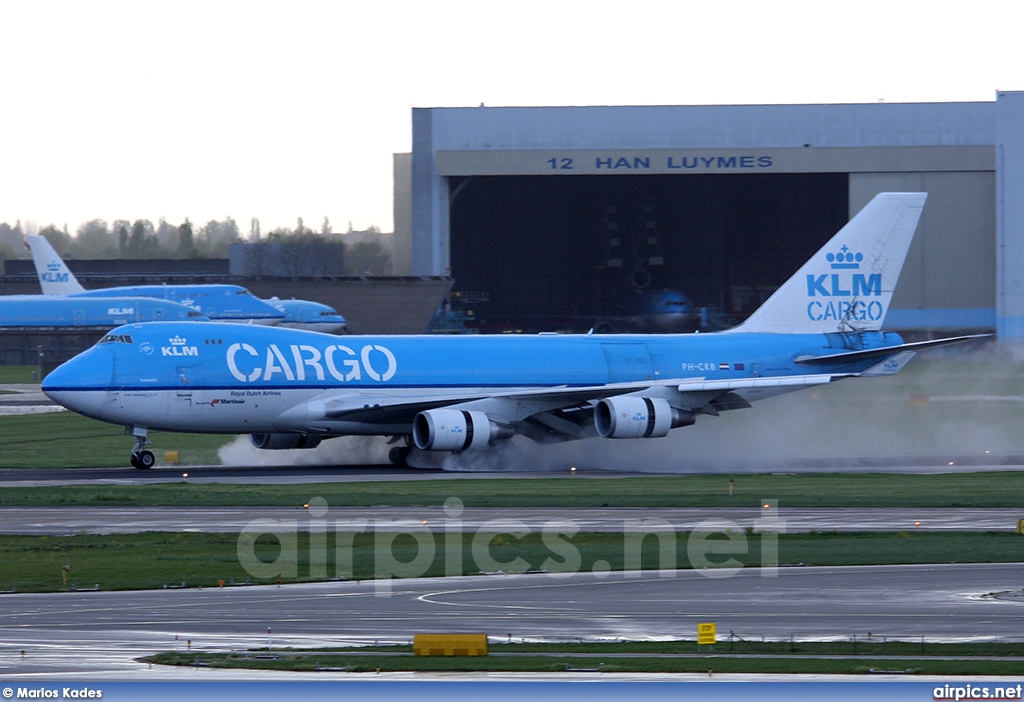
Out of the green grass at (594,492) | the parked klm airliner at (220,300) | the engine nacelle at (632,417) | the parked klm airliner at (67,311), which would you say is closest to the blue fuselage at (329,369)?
the engine nacelle at (632,417)

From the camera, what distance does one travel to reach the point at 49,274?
4444 inches

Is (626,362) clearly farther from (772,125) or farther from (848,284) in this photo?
(772,125)

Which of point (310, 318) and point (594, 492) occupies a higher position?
point (310, 318)

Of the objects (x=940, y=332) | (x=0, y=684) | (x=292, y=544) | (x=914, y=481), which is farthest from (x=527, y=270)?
(x=0, y=684)

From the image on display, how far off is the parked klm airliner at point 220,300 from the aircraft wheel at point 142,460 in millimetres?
57955

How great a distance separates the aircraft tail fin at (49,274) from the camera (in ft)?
369

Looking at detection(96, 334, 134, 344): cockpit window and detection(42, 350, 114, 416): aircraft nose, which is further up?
detection(96, 334, 134, 344): cockpit window

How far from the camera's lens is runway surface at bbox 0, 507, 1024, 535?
91.2 ft

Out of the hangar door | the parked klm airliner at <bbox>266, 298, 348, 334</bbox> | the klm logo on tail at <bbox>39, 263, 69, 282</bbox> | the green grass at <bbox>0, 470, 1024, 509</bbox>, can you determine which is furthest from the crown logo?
the klm logo on tail at <bbox>39, 263, 69, 282</bbox>

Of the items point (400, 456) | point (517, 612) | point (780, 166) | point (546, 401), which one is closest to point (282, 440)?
point (400, 456)

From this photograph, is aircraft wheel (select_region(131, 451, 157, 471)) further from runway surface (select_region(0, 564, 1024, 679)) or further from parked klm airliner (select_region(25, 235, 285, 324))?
parked klm airliner (select_region(25, 235, 285, 324))

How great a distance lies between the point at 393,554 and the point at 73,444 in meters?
30.2

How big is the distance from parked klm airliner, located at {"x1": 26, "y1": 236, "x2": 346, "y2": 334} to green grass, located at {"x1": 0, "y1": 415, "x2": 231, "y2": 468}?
41.0m

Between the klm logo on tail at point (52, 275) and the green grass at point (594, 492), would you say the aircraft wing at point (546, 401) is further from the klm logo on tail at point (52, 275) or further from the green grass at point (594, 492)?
the klm logo on tail at point (52, 275)
